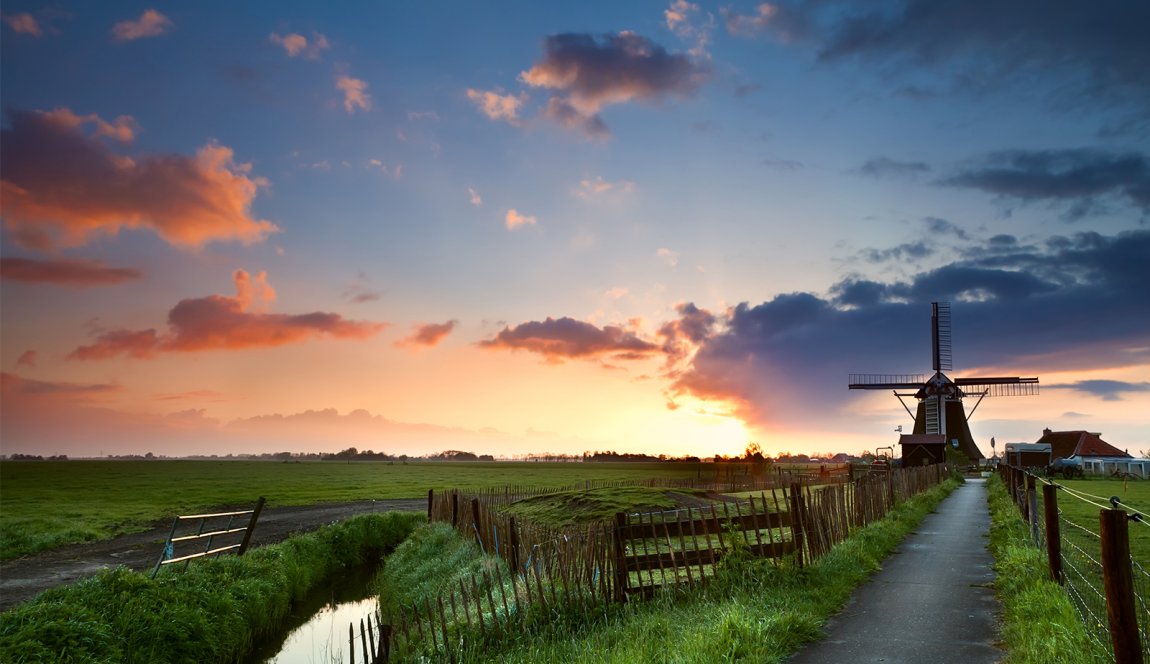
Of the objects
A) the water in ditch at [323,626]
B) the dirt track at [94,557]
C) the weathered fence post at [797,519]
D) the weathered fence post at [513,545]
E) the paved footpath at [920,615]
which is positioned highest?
the weathered fence post at [797,519]

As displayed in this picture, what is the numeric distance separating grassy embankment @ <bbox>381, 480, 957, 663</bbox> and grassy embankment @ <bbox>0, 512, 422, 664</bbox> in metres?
6.72

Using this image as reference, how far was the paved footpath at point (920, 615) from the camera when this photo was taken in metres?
9.34

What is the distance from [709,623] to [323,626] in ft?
47.1

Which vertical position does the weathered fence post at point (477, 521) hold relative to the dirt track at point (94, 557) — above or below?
above

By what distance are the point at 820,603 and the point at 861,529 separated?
27.8 feet

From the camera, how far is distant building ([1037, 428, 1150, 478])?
76562mm

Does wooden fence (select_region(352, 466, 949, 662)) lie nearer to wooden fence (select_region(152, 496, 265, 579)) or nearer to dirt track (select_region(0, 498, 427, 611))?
→ wooden fence (select_region(152, 496, 265, 579))

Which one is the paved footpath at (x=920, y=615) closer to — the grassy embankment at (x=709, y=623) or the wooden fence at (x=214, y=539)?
the grassy embankment at (x=709, y=623)

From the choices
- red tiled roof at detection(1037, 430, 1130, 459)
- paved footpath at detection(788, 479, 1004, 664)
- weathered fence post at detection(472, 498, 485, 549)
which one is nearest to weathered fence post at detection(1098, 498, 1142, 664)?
paved footpath at detection(788, 479, 1004, 664)

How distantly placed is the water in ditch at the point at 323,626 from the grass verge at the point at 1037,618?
1097cm

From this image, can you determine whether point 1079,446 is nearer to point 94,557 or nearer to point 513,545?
point 513,545

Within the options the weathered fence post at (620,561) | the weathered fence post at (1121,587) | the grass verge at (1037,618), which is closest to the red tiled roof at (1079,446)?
the grass verge at (1037,618)

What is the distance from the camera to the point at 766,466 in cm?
9088

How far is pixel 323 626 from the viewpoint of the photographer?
67.2 feet
